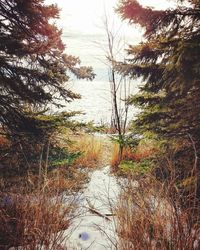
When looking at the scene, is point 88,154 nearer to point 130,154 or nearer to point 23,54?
point 130,154

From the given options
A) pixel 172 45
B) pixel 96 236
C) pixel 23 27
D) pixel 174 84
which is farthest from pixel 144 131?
pixel 23 27

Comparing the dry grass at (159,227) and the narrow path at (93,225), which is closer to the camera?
the dry grass at (159,227)

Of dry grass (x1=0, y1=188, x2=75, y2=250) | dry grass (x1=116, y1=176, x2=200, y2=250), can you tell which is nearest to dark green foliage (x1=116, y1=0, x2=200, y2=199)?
dry grass (x1=116, y1=176, x2=200, y2=250)

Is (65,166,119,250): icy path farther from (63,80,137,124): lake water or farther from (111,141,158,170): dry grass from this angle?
(63,80,137,124): lake water

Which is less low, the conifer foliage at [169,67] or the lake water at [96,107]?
the lake water at [96,107]

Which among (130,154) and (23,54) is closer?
(23,54)

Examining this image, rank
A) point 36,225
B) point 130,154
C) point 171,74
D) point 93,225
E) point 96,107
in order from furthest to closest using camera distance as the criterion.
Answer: point 96,107, point 130,154, point 171,74, point 93,225, point 36,225

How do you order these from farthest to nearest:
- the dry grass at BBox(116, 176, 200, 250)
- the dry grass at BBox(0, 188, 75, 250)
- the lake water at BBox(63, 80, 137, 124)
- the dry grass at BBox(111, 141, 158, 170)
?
the lake water at BBox(63, 80, 137, 124), the dry grass at BBox(111, 141, 158, 170), the dry grass at BBox(0, 188, 75, 250), the dry grass at BBox(116, 176, 200, 250)

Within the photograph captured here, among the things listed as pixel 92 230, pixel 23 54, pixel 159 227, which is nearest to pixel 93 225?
pixel 92 230

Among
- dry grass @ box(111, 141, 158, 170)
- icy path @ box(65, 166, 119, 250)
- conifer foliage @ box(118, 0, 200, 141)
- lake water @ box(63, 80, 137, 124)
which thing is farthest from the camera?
lake water @ box(63, 80, 137, 124)

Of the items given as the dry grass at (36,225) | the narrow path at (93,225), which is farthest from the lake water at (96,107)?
the dry grass at (36,225)

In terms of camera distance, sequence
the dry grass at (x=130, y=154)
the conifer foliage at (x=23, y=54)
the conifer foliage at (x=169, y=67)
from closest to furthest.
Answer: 1. the conifer foliage at (x=169, y=67)
2. the conifer foliage at (x=23, y=54)
3. the dry grass at (x=130, y=154)

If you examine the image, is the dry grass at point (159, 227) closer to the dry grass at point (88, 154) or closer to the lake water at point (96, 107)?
the lake water at point (96, 107)

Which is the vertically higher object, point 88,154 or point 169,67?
point 169,67
